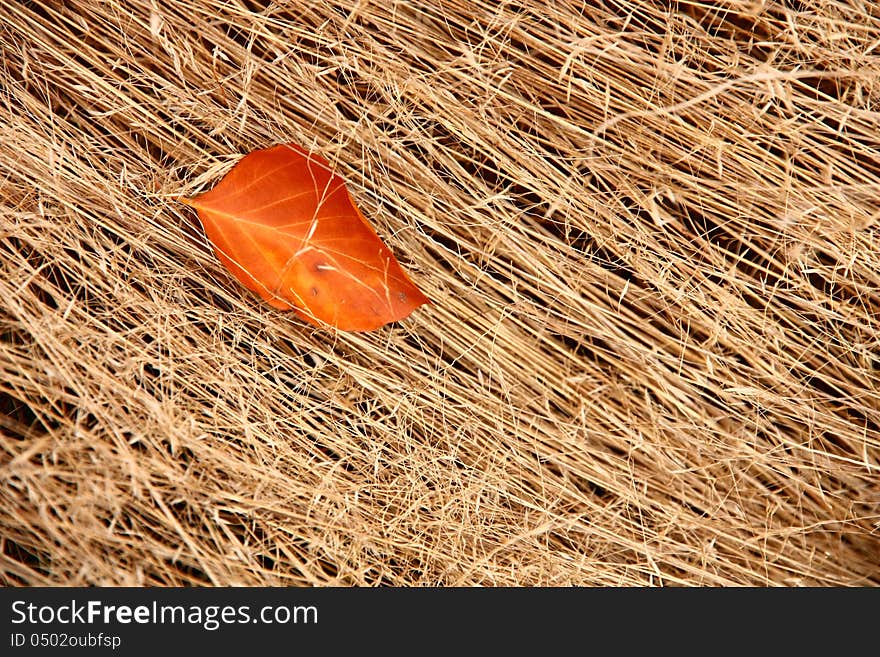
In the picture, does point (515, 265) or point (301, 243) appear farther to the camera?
point (515, 265)

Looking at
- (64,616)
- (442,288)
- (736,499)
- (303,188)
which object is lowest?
(64,616)

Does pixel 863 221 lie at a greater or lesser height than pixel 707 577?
greater

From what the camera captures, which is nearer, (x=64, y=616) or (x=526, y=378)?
(x=64, y=616)

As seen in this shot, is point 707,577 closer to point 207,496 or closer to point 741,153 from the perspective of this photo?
point 741,153

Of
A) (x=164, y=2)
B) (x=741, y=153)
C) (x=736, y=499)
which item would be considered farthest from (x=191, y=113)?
(x=736, y=499)
